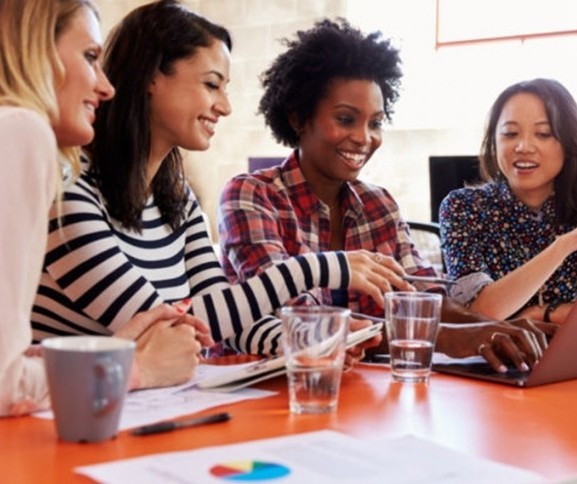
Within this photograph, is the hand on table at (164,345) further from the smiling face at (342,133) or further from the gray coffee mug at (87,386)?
the smiling face at (342,133)

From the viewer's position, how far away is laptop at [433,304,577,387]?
3.93 feet

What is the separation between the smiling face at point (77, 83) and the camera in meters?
1.26

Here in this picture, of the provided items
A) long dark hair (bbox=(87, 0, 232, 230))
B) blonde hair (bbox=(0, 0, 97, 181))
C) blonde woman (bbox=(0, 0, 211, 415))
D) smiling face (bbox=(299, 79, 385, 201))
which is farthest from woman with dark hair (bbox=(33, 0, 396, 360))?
smiling face (bbox=(299, 79, 385, 201))

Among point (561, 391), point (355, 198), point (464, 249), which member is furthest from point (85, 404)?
point (464, 249)

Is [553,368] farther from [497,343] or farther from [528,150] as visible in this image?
[528,150]

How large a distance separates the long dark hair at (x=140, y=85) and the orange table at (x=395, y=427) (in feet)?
1.71

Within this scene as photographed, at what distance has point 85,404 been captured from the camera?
874mm

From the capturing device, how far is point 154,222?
163 centimetres

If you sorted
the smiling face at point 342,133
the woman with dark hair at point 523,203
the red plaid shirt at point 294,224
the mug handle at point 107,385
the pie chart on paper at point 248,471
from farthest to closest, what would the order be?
1. the woman with dark hair at point 523,203
2. the smiling face at point 342,133
3. the red plaid shirt at point 294,224
4. the mug handle at point 107,385
5. the pie chart on paper at point 248,471

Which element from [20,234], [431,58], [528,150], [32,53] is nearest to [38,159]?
[20,234]

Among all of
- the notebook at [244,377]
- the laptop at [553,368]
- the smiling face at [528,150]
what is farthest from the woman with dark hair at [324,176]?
the notebook at [244,377]

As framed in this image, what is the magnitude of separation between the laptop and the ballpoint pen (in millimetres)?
412

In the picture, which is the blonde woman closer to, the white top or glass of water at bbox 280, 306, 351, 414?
the white top

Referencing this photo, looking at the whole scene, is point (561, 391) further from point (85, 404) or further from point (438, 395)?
point (85, 404)
